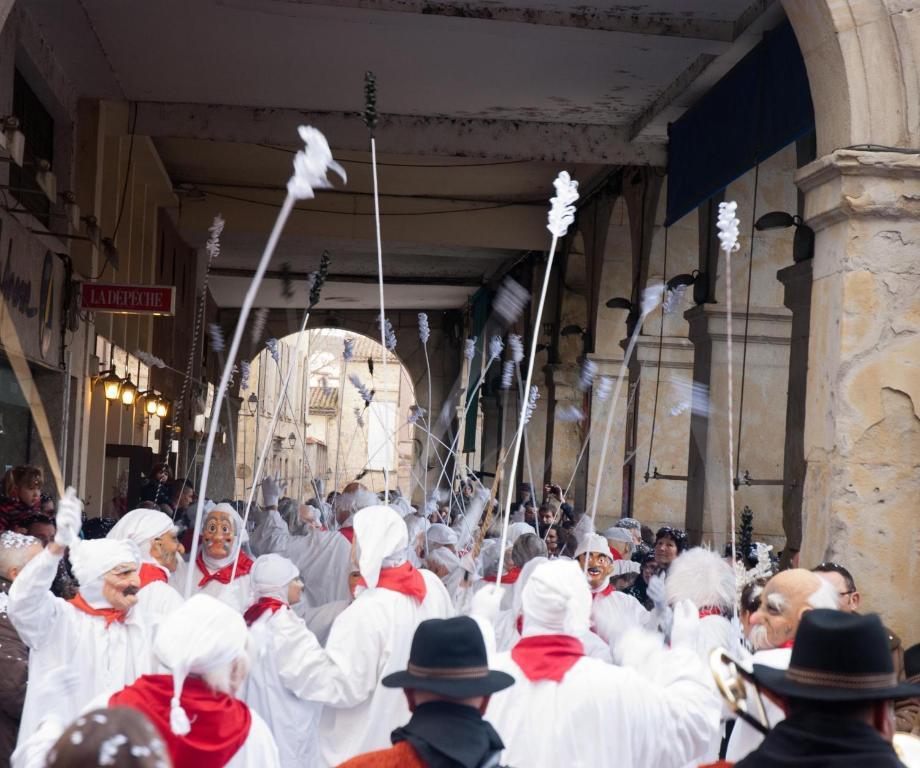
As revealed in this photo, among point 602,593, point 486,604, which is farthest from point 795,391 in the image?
point 486,604

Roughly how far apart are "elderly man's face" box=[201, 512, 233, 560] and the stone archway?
287 centimetres

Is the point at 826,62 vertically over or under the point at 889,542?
over

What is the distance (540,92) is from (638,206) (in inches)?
137

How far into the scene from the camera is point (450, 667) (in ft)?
9.38

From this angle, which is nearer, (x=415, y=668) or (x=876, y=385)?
(x=415, y=668)

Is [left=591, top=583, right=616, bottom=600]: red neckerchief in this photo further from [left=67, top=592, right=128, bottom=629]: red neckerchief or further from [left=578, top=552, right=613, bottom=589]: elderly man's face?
[left=67, top=592, right=128, bottom=629]: red neckerchief

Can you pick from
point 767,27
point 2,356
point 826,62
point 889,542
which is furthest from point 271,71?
point 889,542

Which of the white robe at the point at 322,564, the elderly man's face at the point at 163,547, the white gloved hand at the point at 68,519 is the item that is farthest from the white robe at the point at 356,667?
the white robe at the point at 322,564

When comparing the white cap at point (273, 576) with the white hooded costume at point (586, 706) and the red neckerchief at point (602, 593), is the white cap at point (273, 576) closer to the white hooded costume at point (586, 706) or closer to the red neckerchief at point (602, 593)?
the white hooded costume at point (586, 706)

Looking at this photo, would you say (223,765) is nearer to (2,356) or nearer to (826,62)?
(826,62)

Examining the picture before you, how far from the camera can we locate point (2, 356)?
10852mm

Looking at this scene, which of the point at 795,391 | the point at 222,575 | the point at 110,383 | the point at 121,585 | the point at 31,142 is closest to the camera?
the point at 121,585

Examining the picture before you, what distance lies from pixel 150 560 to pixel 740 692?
332cm

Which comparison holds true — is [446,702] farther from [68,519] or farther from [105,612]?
[105,612]
